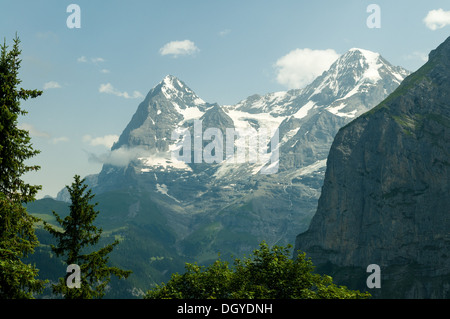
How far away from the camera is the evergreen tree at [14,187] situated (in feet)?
82.8

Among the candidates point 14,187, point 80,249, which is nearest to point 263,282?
point 80,249

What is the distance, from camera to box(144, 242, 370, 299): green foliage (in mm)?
37669

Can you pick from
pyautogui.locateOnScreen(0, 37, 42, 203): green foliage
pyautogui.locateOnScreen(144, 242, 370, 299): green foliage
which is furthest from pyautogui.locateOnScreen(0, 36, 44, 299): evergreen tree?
pyautogui.locateOnScreen(144, 242, 370, 299): green foliage

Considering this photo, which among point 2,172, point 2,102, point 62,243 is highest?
point 2,102

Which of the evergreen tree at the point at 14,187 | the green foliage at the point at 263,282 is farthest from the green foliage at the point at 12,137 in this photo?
the green foliage at the point at 263,282

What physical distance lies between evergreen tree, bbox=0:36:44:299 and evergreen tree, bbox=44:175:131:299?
4.27 metres

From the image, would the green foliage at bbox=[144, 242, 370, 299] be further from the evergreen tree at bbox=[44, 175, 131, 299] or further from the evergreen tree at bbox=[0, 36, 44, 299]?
the evergreen tree at bbox=[0, 36, 44, 299]

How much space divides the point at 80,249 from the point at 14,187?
8429 millimetres

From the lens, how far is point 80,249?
33625 mm

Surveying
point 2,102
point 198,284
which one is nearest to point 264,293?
point 198,284

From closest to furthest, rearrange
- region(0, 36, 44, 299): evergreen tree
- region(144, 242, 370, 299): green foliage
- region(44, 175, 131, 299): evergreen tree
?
Result: region(0, 36, 44, 299): evergreen tree, region(44, 175, 131, 299): evergreen tree, region(144, 242, 370, 299): green foliage
